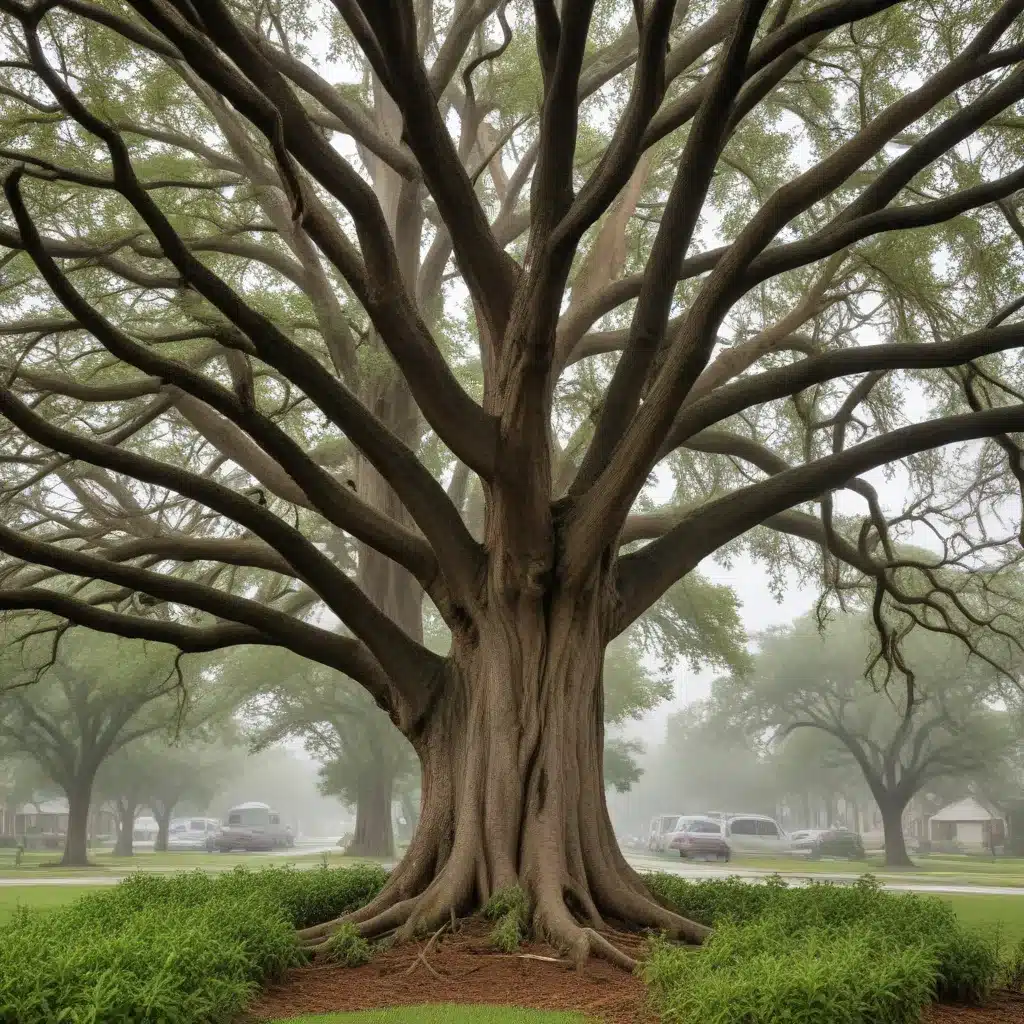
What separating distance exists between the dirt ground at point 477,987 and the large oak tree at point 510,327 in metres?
0.45

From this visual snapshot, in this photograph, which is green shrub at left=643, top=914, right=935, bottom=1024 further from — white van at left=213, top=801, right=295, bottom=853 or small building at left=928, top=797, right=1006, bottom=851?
small building at left=928, top=797, right=1006, bottom=851

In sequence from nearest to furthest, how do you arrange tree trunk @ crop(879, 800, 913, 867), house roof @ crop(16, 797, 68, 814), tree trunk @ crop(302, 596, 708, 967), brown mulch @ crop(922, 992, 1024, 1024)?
brown mulch @ crop(922, 992, 1024, 1024), tree trunk @ crop(302, 596, 708, 967), tree trunk @ crop(879, 800, 913, 867), house roof @ crop(16, 797, 68, 814)

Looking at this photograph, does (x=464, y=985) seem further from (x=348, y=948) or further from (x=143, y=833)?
(x=143, y=833)

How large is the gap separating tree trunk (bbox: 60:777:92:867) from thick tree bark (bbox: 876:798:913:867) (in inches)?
863

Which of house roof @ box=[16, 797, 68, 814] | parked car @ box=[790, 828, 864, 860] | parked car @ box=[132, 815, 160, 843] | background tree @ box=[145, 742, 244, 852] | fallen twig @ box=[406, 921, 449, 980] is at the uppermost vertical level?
background tree @ box=[145, 742, 244, 852]

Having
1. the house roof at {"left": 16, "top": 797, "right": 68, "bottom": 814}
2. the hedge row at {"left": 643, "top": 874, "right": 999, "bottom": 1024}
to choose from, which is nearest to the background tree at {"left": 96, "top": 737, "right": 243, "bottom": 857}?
the house roof at {"left": 16, "top": 797, "right": 68, "bottom": 814}

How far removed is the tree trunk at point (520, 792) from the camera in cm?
787

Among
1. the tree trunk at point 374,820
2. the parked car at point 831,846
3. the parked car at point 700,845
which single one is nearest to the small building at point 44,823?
the tree trunk at point 374,820

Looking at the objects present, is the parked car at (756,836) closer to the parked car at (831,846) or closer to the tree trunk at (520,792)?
the parked car at (831,846)

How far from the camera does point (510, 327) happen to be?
8117 millimetres

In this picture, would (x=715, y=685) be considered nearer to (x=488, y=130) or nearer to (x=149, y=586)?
(x=488, y=130)

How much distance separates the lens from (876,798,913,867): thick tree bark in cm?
2914

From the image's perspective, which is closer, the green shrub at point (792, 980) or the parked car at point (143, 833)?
the green shrub at point (792, 980)

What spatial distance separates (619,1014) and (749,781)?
4524cm
